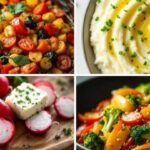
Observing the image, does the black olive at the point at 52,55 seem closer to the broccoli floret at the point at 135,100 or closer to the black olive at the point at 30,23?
the black olive at the point at 30,23

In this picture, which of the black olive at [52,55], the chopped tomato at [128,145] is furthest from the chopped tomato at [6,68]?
the chopped tomato at [128,145]

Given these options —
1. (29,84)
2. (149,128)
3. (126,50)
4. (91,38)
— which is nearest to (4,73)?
(29,84)

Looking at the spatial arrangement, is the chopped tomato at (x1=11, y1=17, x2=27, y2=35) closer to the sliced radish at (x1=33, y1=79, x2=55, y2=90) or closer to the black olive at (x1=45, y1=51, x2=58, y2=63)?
the black olive at (x1=45, y1=51, x2=58, y2=63)

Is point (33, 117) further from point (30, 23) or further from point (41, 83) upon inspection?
point (30, 23)

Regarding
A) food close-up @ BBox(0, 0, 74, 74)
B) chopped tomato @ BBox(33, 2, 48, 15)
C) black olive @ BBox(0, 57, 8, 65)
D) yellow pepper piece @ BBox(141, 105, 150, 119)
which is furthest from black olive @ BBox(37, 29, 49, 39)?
yellow pepper piece @ BBox(141, 105, 150, 119)

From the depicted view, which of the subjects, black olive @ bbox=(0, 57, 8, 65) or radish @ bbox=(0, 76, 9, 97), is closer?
black olive @ bbox=(0, 57, 8, 65)

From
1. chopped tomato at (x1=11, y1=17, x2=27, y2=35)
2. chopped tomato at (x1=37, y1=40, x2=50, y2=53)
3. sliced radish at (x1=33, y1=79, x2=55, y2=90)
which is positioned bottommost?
sliced radish at (x1=33, y1=79, x2=55, y2=90)
